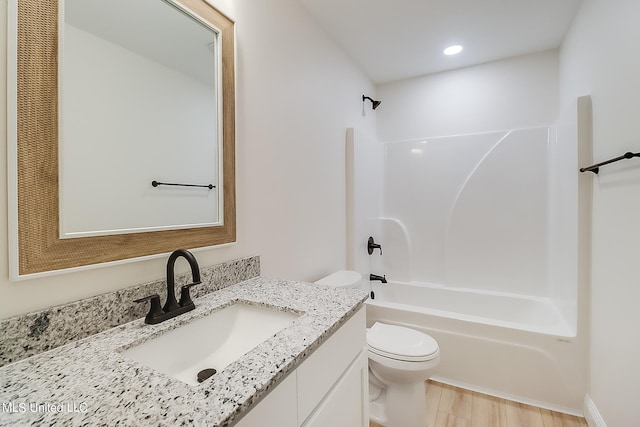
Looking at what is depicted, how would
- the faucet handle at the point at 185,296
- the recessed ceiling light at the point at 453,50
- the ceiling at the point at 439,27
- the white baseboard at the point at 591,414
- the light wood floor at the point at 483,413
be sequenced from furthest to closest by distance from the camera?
the recessed ceiling light at the point at 453,50, the ceiling at the point at 439,27, the light wood floor at the point at 483,413, the white baseboard at the point at 591,414, the faucet handle at the point at 185,296

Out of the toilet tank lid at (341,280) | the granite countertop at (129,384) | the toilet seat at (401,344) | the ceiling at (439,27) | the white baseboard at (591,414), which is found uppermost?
the ceiling at (439,27)

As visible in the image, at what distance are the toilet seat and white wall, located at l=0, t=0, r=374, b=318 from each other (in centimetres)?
56

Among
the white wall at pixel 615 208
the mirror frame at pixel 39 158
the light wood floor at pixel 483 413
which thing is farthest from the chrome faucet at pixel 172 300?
the white wall at pixel 615 208

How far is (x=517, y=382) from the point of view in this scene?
1794mm

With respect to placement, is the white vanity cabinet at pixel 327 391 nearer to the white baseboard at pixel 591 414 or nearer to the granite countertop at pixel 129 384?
the granite countertop at pixel 129 384

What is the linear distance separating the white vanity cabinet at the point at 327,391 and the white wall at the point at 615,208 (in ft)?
3.73

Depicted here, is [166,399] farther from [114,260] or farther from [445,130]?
[445,130]

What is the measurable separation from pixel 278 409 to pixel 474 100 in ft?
9.82

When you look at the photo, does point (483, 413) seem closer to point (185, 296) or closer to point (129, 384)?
point (185, 296)

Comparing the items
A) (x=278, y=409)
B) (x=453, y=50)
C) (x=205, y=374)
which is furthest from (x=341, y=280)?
(x=453, y=50)

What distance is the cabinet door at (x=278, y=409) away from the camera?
1.88ft

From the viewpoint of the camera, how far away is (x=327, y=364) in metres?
0.85

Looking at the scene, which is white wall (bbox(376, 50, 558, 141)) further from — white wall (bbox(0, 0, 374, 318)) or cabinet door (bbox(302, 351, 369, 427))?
cabinet door (bbox(302, 351, 369, 427))

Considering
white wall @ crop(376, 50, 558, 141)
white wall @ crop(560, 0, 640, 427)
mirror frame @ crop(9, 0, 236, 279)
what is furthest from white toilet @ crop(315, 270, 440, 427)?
white wall @ crop(376, 50, 558, 141)
